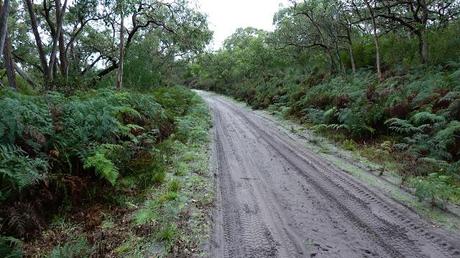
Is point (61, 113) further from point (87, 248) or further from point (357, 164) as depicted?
point (357, 164)

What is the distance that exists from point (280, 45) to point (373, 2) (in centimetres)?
956

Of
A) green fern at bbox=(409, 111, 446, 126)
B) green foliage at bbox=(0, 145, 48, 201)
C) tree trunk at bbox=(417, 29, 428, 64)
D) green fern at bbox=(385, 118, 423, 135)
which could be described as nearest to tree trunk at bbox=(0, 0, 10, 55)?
green foliage at bbox=(0, 145, 48, 201)

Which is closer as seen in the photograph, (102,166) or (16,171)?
(16,171)

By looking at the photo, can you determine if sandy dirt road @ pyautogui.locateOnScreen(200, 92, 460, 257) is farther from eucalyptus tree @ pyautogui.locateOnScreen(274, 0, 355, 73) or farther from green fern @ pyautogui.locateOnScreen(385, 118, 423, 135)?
eucalyptus tree @ pyautogui.locateOnScreen(274, 0, 355, 73)

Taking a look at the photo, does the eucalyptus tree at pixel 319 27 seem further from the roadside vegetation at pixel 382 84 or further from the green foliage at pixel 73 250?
the green foliage at pixel 73 250

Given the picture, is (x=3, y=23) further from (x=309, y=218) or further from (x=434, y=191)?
(x=434, y=191)

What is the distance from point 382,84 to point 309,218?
957 cm

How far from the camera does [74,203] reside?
518 centimetres

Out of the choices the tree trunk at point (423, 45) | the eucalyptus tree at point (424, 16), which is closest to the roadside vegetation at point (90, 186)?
the tree trunk at point (423, 45)

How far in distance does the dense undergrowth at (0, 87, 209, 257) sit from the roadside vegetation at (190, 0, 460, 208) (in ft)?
14.3

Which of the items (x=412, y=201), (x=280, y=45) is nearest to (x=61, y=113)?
(x=412, y=201)

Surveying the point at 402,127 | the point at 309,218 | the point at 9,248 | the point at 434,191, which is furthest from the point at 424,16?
the point at 9,248

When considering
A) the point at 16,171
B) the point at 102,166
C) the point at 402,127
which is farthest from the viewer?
the point at 402,127

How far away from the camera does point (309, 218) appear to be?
515cm
